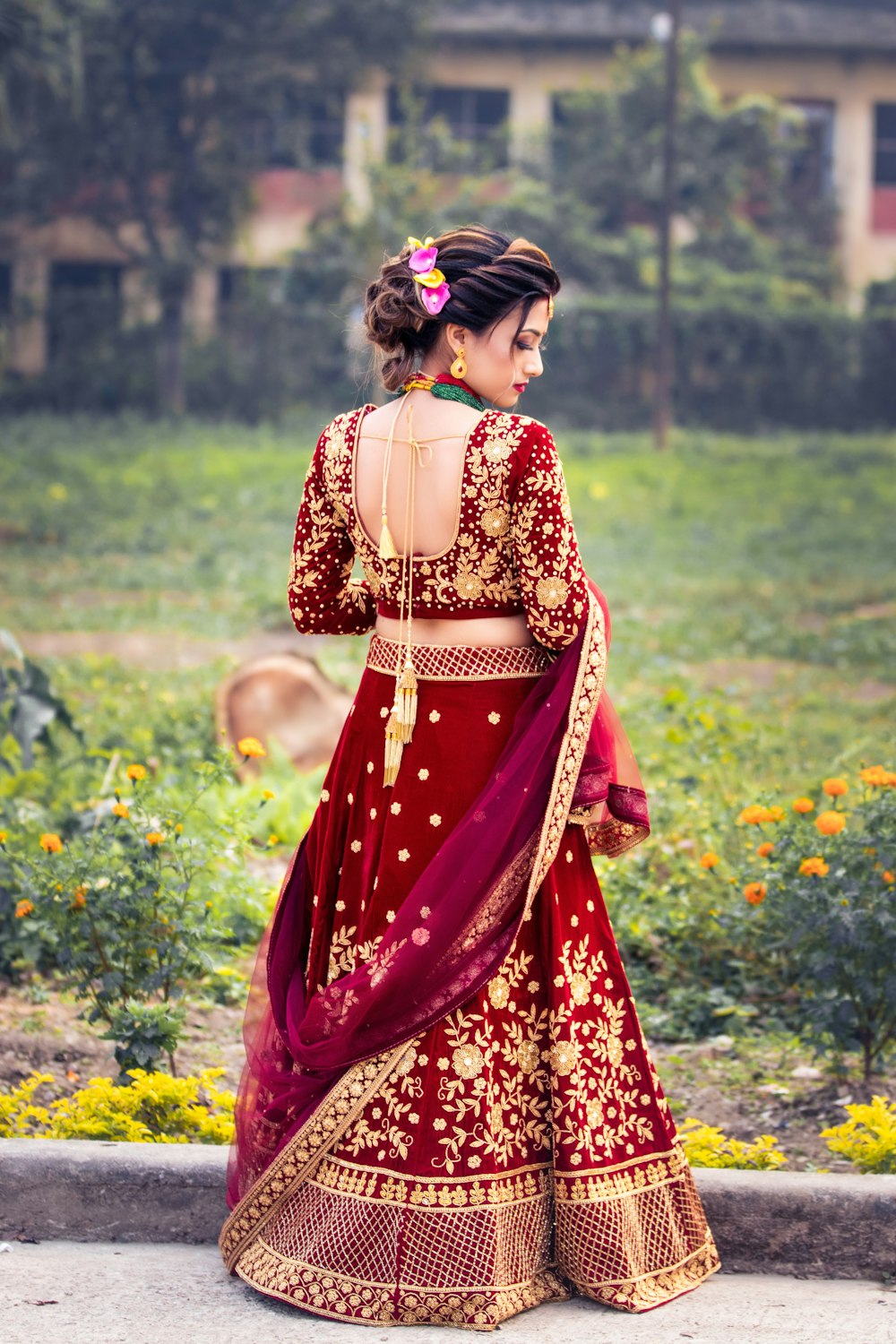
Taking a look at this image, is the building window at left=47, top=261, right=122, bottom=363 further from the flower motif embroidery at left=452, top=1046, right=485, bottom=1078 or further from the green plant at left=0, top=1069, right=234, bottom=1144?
the flower motif embroidery at left=452, top=1046, right=485, bottom=1078

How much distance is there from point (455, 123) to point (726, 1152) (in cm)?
2151

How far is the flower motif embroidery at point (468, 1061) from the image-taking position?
→ 2.81m

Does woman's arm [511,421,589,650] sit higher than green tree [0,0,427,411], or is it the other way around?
green tree [0,0,427,411]

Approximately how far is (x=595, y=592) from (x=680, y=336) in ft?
64.8

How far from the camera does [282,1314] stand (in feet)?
8.98

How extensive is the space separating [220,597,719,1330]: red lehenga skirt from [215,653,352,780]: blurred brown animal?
12.1ft

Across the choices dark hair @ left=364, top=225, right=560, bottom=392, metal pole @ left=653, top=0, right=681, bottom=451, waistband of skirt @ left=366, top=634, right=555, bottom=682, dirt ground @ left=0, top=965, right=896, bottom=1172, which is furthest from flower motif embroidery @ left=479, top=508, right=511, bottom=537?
metal pole @ left=653, top=0, right=681, bottom=451

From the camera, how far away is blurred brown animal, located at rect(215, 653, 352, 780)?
6668mm

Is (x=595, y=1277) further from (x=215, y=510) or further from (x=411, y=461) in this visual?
(x=215, y=510)

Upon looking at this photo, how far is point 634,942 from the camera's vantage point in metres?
4.56

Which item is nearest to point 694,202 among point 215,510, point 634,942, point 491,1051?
point 215,510

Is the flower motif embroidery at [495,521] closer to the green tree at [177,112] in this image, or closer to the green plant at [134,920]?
the green plant at [134,920]

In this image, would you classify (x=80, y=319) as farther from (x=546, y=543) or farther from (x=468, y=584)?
(x=546, y=543)

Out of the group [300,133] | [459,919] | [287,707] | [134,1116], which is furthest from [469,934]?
[300,133]
